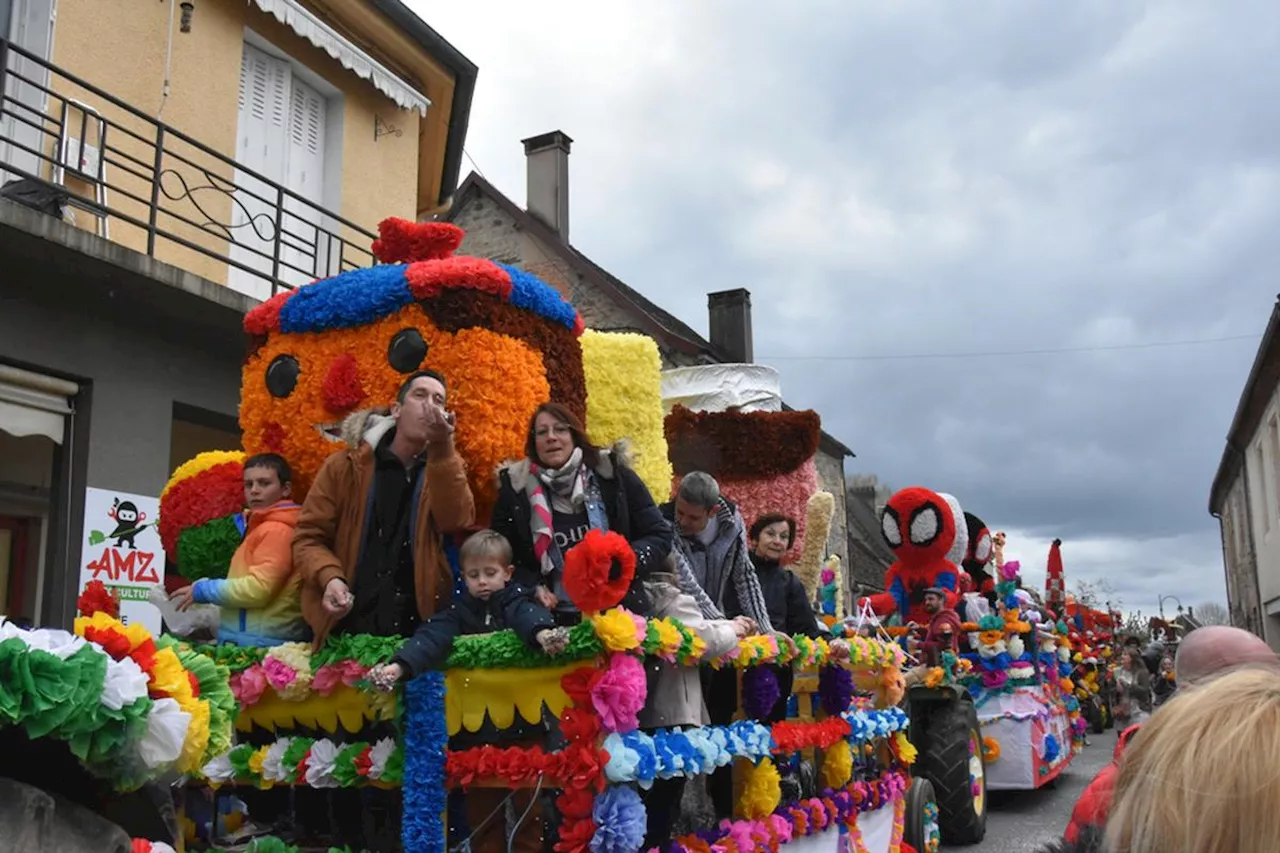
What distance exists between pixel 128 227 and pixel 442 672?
675 centimetres

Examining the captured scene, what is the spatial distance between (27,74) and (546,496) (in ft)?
20.8

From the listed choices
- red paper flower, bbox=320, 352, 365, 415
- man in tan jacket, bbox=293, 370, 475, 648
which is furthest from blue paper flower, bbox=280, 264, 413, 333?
man in tan jacket, bbox=293, 370, 475, 648

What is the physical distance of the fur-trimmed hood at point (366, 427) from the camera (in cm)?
413

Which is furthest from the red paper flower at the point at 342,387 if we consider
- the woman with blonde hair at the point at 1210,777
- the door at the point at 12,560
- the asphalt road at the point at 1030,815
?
the door at the point at 12,560

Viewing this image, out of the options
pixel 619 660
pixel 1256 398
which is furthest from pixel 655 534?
pixel 1256 398

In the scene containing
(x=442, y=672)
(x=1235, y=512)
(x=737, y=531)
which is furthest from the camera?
(x=1235, y=512)

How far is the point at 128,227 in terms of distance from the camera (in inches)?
350

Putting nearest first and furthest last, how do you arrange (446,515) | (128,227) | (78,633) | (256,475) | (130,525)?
(78,633)
(446,515)
(256,475)
(130,525)
(128,227)

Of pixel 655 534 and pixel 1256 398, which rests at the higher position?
pixel 1256 398

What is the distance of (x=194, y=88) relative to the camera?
9.57 metres

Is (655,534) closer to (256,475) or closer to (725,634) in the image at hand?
(725,634)

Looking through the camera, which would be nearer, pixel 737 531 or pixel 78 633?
pixel 78 633

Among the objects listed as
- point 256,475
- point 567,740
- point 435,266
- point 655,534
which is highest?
point 435,266

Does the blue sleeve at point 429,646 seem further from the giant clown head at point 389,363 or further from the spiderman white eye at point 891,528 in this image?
the spiderman white eye at point 891,528
